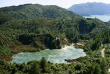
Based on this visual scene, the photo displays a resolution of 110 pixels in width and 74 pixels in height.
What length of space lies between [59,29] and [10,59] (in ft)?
310

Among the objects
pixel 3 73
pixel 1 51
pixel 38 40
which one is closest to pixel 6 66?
pixel 3 73

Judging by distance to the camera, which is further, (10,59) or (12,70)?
(10,59)

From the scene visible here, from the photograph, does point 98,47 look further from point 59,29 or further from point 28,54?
point 59,29

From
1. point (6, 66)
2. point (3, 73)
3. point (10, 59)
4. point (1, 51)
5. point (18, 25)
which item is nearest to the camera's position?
point (3, 73)

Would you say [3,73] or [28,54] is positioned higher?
[3,73]

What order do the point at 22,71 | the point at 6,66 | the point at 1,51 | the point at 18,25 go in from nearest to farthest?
the point at 22,71, the point at 6,66, the point at 1,51, the point at 18,25

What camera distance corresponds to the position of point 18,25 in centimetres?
15750

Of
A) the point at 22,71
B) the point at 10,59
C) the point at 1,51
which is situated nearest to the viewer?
the point at 22,71

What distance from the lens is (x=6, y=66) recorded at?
65312 mm

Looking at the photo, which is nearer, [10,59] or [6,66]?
[6,66]

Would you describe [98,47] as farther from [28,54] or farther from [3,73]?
[3,73]

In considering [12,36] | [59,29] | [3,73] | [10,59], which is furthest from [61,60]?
[59,29]

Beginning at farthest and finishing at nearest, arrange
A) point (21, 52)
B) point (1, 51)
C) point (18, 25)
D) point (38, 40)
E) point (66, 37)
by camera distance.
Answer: point (18, 25)
point (66, 37)
point (38, 40)
point (21, 52)
point (1, 51)

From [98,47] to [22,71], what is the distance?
6841 centimetres
